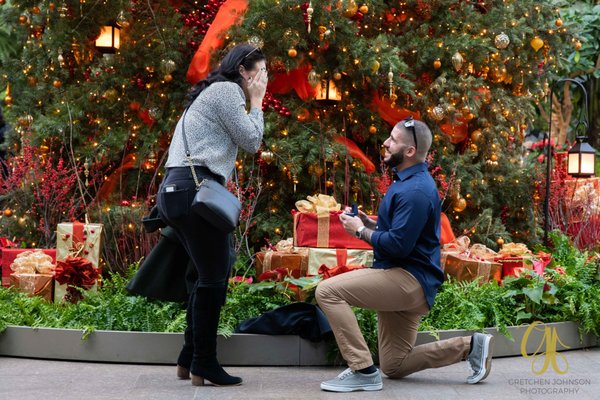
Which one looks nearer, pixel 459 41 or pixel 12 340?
pixel 12 340

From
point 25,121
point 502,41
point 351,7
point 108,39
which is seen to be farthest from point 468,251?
point 25,121

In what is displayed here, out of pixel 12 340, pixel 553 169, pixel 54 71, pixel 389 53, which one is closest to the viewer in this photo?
pixel 12 340

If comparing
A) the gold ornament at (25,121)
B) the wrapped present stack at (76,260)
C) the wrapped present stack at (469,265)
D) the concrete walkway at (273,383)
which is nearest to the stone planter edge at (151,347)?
the concrete walkway at (273,383)

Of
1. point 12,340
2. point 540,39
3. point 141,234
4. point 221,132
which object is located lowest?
point 12,340

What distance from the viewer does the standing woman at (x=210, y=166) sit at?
16.7 feet

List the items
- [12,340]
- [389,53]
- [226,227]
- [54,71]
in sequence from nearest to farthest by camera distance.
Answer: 1. [226,227]
2. [12,340]
3. [389,53]
4. [54,71]

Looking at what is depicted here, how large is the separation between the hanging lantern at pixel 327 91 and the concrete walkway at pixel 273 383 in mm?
4113

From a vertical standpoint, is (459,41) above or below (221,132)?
above

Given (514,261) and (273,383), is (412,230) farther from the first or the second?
(514,261)

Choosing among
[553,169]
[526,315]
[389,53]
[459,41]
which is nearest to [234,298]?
[526,315]

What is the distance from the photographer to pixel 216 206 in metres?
4.89

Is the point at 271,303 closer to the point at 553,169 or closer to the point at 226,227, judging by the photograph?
the point at 226,227

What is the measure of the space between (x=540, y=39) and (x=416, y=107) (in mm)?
1781

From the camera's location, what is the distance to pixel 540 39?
1052 cm
